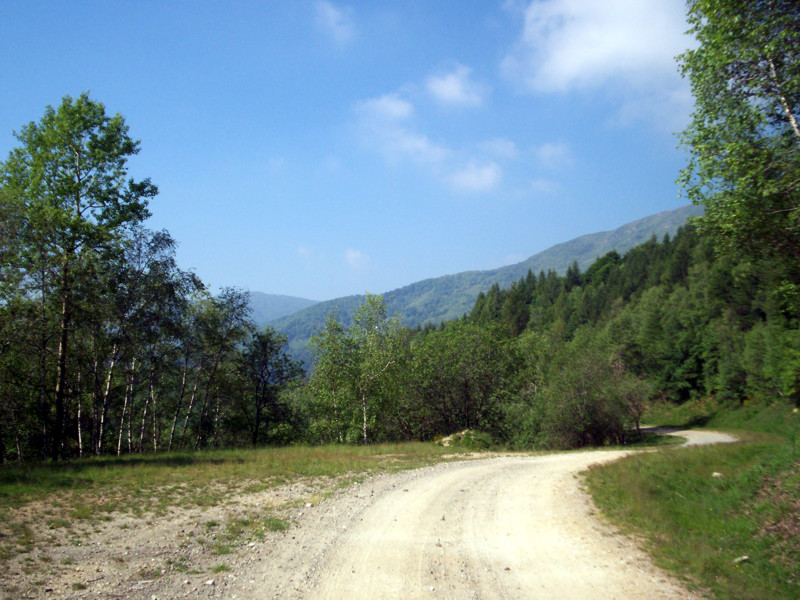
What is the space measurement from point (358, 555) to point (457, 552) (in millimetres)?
1811

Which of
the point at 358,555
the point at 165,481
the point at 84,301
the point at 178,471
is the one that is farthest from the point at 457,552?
the point at 84,301

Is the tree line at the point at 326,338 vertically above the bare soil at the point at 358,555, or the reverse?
the tree line at the point at 326,338

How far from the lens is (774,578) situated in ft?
21.7

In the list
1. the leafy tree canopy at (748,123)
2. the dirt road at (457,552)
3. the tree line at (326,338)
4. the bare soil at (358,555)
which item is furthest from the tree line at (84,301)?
the leafy tree canopy at (748,123)

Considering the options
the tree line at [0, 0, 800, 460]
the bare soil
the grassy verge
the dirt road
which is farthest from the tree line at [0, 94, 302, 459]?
the grassy verge

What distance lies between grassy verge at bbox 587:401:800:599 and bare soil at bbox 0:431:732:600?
2.10 feet

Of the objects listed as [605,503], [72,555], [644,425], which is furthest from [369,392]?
[644,425]

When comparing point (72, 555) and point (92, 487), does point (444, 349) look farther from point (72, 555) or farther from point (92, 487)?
point (72, 555)

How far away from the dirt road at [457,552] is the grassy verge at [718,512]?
63 cm

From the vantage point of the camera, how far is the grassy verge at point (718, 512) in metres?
6.81

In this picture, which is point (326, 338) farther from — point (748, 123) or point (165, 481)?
point (748, 123)

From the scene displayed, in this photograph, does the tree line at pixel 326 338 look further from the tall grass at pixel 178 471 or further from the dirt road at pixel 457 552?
the dirt road at pixel 457 552

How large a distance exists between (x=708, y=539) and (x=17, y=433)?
37331mm

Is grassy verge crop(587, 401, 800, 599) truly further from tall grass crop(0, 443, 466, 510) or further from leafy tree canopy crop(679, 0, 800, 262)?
tall grass crop(0, 443, 466, 510)
